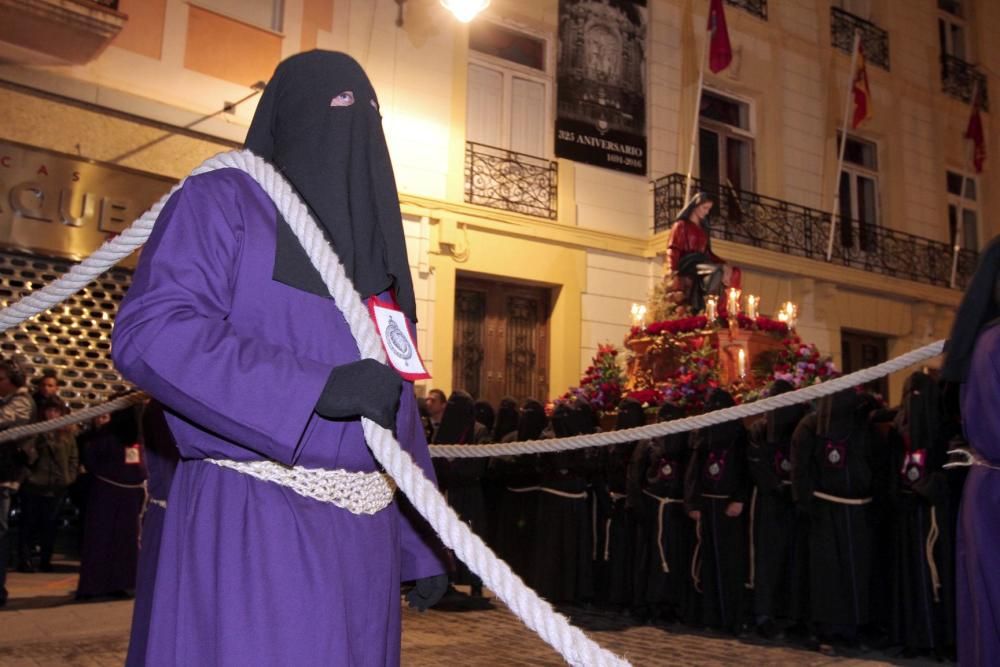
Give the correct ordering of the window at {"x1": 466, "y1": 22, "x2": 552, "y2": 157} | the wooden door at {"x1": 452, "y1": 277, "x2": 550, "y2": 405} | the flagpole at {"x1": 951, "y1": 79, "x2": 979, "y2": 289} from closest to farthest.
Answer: the wooden door at {"x1": 452, "y1": 277, "x2": 550, "y2": 405}
the window at {"x1": 466, "y1": 22, "x2": 552, "y2": 157}
the flagpole at {"x1": 951, "y1": 79, "x2": 979, "y2": 289}

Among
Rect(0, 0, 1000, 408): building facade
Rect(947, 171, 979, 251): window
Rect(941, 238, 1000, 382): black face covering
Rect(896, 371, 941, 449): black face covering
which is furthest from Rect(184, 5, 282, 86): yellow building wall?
Rect(947, 171, 979, 251): window

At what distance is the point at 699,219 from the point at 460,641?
21.9ft

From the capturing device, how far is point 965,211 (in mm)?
19344

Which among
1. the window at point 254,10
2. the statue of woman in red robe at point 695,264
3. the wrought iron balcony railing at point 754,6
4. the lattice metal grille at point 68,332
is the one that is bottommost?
the lattice metal grille at point 68,332

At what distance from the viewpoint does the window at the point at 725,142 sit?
51.9 feet

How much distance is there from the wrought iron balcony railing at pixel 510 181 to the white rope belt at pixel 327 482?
11.3m

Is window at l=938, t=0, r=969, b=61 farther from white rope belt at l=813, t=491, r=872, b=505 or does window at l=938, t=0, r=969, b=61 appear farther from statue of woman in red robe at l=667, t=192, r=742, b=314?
white rope belt at l=813, t=491, r=872, b=505

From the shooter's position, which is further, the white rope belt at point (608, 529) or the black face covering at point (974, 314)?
the white rope belt at point (608, 529)

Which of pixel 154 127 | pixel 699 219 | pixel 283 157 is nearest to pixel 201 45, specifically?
pixel 154 127

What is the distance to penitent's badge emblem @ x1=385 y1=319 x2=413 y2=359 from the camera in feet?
6.26

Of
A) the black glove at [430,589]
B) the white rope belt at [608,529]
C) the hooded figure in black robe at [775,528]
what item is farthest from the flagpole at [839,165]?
Result: the black glove at [430,589]

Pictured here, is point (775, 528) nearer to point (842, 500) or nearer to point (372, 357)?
point (842, 500)

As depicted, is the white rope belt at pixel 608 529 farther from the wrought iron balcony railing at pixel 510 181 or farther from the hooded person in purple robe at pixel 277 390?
the wrought iron balcony railing at pixel 510 181

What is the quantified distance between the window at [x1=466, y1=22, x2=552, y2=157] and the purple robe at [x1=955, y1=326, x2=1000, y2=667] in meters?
10.7
